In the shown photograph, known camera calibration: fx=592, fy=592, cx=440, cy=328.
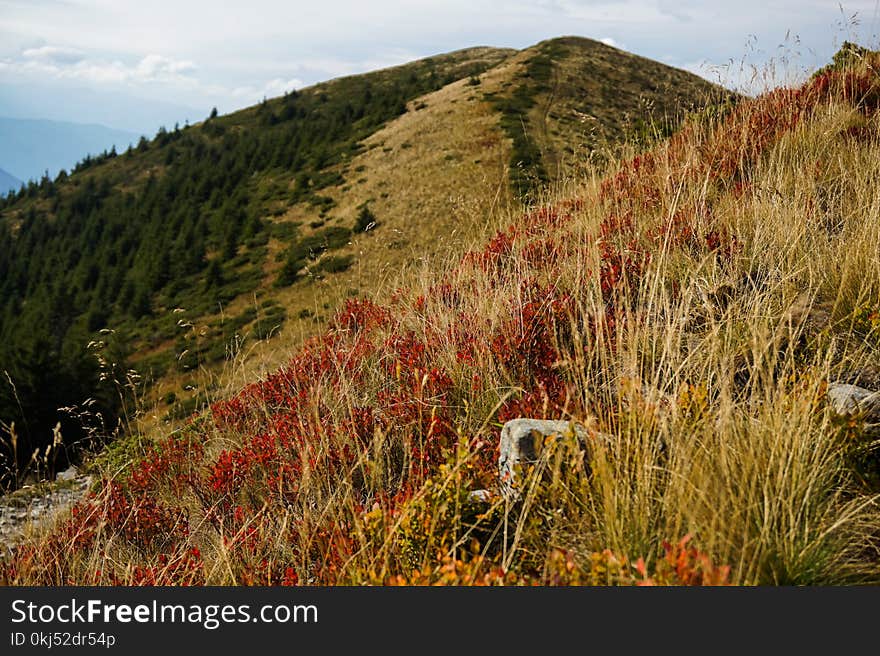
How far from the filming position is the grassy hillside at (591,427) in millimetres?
2176

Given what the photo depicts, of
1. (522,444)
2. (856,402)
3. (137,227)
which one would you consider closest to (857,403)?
(856,402)

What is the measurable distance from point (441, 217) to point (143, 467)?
2745 cm

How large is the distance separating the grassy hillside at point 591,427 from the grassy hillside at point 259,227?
4.20m

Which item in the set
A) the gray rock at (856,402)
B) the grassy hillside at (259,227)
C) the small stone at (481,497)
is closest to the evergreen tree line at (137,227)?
the grassy hillside at (259,227)

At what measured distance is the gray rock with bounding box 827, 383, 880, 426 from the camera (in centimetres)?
263

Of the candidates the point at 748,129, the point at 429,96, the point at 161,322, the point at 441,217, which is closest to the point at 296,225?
the point at 161,322

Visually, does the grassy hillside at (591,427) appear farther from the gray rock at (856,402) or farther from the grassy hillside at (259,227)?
the grassy hillside at (259,227)

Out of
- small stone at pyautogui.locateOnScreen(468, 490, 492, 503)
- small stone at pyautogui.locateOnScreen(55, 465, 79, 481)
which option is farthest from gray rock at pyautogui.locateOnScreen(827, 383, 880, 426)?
small stone at pyautogui.locateOnScreen(55, 465, 79, 481)

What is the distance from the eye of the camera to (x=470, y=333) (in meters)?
4.21

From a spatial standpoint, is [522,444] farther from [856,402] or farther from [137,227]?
[137,227]

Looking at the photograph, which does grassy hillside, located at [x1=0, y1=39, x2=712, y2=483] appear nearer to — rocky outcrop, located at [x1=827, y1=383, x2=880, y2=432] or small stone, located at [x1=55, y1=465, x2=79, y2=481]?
small stone, located at [x1=55, y1=465, x2=79, y2=481]

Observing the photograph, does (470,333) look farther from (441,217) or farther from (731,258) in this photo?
(441,217)

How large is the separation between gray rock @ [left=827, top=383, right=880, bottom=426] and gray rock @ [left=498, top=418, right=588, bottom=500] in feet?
3.75

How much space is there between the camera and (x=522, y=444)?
2738 mm
